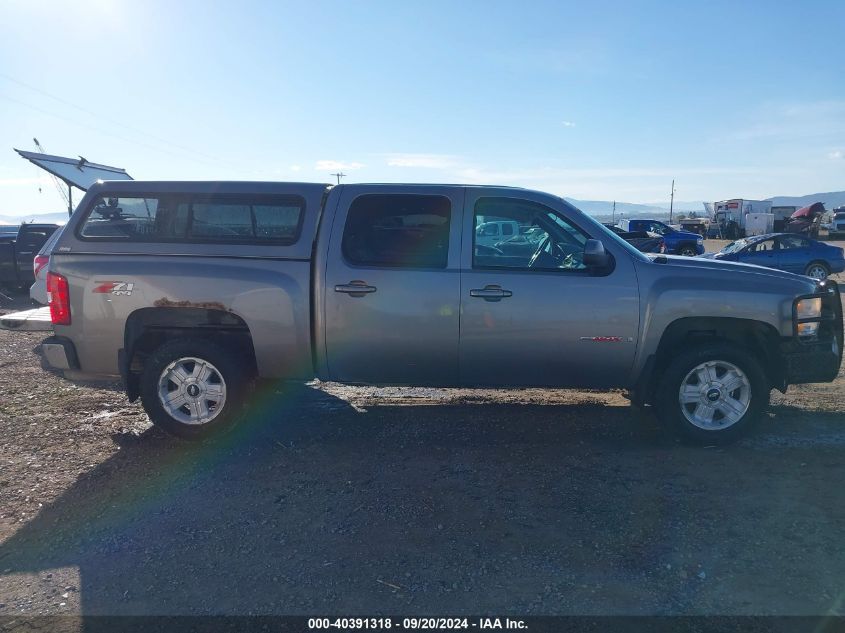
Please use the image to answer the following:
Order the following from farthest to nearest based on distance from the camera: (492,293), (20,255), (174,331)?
(20,255) < (174,331) < (492,293)

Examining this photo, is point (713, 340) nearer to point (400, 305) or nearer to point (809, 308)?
point (809, 308)

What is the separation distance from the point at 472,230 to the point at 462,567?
2606 mm

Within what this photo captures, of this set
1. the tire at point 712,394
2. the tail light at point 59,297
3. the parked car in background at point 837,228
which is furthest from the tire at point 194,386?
the parked car in background at point 837,228

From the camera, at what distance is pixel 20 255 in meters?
14.6

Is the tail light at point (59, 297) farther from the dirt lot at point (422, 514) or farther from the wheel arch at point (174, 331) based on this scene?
the dirt lot at point (422, 514)

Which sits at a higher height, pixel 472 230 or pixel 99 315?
pixel 472 230

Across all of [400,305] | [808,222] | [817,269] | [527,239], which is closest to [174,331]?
[400,305]

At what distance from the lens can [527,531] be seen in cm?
381

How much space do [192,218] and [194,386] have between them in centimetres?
137

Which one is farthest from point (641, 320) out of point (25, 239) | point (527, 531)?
point (25, 239)

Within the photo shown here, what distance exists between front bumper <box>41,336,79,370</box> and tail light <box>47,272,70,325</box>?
169 mm

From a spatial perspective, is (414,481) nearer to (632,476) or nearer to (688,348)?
(632,476)

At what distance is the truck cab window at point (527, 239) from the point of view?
200 inches

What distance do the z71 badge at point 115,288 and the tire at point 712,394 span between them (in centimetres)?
426
